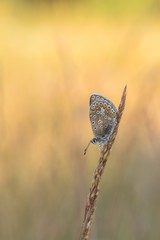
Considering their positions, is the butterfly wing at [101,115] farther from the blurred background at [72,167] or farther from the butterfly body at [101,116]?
the blurred background at [72,167]

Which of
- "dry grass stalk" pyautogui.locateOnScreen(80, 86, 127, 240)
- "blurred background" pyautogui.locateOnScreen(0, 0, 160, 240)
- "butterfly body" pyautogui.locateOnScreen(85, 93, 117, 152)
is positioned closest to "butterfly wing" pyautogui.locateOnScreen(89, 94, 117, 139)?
"butterfly body" pyautogui.locateOnScreen(85, 93, 117, 152)

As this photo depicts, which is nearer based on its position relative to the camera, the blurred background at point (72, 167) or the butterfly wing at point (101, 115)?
the butterfly wing at point (101, 115)

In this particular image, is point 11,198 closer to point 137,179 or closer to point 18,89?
point 137,179

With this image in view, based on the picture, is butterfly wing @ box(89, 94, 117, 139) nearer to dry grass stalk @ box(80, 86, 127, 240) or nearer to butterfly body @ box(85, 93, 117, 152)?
butterfly body @ box(85, 93, 117, 152)

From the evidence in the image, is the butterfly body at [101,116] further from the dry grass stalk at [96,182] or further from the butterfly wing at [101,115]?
the dry grass stalk at [96,182]

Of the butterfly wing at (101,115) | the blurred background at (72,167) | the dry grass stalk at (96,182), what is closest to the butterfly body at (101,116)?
the butterfly wing at (101,115)

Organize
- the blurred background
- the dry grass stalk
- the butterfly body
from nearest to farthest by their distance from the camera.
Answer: the dry grass stalk, the butterfly body, the blurred background

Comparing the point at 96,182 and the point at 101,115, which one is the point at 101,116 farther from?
the point at 96,182

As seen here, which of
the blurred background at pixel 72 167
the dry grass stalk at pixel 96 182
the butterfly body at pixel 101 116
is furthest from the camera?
the blurred background at pixel 72 167

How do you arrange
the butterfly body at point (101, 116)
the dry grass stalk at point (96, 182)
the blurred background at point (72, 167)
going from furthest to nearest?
the blurred background at point (72, 167), the butterfly body at point (101, 116), the dry grass stalk at point (96, 182)

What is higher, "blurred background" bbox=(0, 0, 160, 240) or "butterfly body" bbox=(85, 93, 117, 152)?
"butterfly body" bbox=(85, 93, 117, 152)

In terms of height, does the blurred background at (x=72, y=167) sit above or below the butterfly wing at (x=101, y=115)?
below
